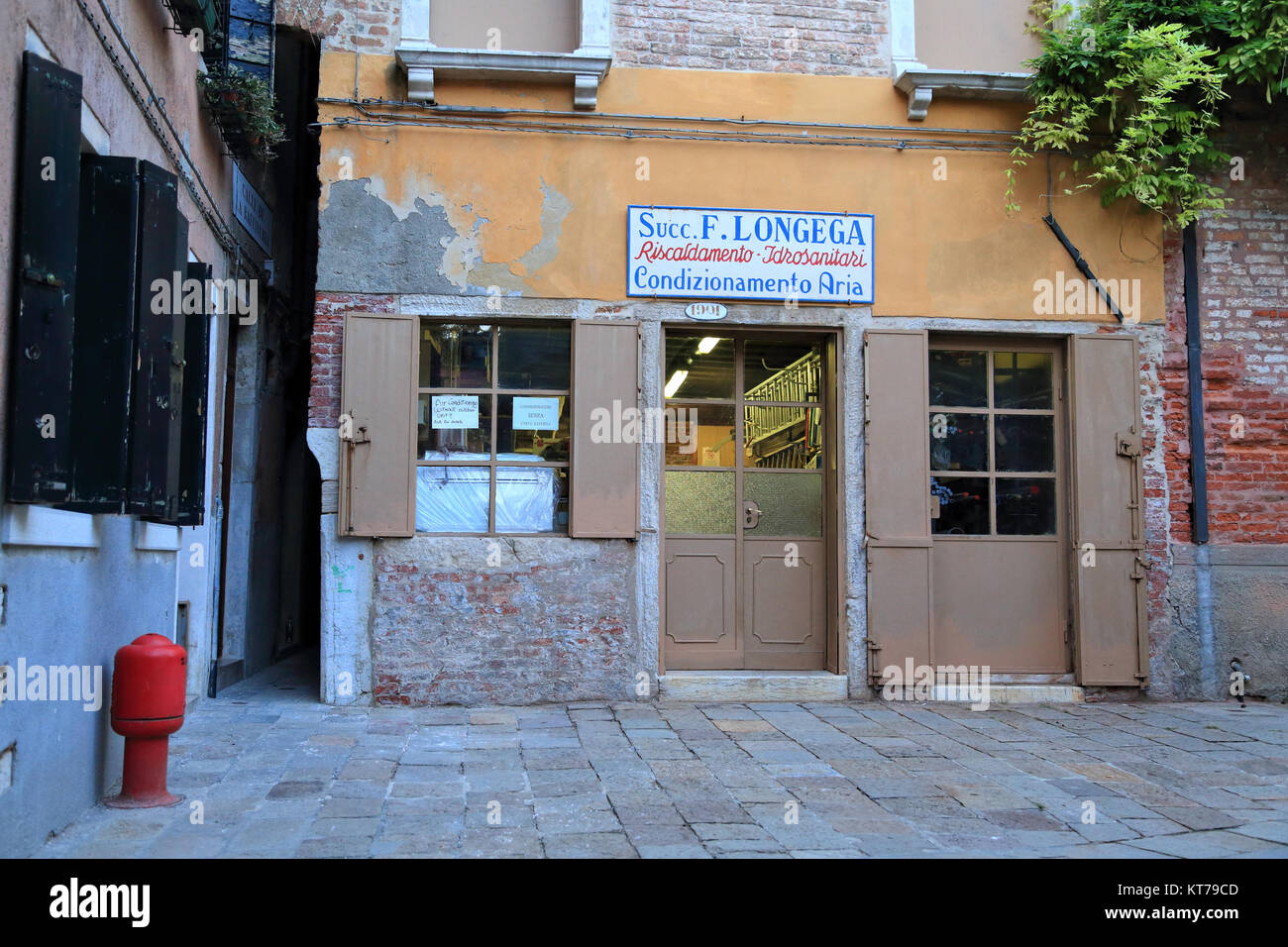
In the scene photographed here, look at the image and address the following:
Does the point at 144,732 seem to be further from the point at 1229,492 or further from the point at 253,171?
the point at 1229,492

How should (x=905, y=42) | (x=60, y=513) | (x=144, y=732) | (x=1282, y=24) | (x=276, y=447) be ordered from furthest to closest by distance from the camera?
(x=276, y=447)
(x=905, y=42)
(x=1282, y=24)
(x=144, y=732)
(x=60, y=513)

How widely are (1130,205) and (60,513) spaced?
7372mm

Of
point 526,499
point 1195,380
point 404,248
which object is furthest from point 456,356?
point 1195,380

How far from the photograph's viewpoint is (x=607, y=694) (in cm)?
760

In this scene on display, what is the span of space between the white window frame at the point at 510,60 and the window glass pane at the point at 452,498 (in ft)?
8.54

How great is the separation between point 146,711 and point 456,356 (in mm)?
3710

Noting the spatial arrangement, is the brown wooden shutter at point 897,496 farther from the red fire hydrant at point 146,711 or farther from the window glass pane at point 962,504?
the red fire hydrant at point 146,711

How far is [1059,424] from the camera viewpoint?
8242 millimetres

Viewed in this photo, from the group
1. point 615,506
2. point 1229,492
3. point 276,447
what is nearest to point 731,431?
point 615,506

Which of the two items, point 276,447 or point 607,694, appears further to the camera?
point 276,447

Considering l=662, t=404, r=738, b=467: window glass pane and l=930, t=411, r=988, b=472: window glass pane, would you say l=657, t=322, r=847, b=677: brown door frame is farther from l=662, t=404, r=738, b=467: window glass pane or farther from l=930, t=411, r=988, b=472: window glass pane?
l=930, t=411, r=988, b=472: window glass pane

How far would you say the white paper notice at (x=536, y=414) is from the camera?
7828 mm

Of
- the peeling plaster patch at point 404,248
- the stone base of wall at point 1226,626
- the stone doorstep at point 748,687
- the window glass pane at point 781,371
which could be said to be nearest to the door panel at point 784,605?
the stone doorstep at point 748,687

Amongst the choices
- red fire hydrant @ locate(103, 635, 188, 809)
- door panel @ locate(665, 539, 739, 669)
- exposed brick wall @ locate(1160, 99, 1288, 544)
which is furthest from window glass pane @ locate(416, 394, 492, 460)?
exposed brick wall @ locate(1160, 99, 1288, 544)
